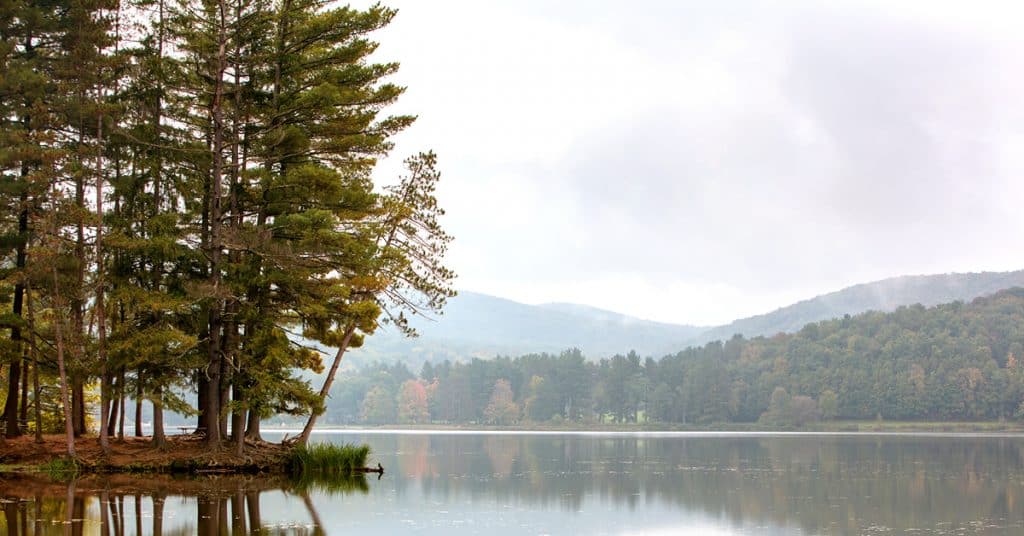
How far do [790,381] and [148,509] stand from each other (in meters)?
157

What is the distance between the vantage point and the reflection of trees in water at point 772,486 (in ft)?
78.5

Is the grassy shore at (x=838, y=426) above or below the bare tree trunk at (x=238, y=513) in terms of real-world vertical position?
below

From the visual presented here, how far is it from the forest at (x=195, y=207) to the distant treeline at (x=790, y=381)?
5193 inches

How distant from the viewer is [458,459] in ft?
161

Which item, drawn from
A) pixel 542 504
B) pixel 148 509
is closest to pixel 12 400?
pixel 148 509

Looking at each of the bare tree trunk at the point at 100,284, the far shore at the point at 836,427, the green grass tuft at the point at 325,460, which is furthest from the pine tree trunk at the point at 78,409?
the far shore at the point at 836,427

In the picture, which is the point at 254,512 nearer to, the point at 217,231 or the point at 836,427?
the point at 217,231

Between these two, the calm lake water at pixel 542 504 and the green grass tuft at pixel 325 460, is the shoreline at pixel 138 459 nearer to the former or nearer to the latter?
the green grass tuft at pixel 325 460

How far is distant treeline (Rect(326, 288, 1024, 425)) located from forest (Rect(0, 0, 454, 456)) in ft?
433

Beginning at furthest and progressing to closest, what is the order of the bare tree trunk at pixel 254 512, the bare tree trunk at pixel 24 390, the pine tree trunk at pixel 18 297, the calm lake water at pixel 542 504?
1. the bare tree trunk at pixel 24 390
2. the pine tree trunk at pixel 18 297
3. the calm lake water at pixel 542 504
4. the bare tree trunk at pixel 254 512

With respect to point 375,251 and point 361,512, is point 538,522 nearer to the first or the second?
point 361,512

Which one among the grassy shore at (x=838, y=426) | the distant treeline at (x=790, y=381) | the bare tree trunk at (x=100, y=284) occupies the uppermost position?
the bare tree trunk at (x=100, y=284)

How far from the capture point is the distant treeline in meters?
148

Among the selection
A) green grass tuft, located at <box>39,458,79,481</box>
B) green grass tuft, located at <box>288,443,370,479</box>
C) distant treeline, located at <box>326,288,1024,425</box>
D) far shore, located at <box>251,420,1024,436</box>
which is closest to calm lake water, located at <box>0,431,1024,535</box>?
green grass tuft, located at <box>288,443,370,479</box>
